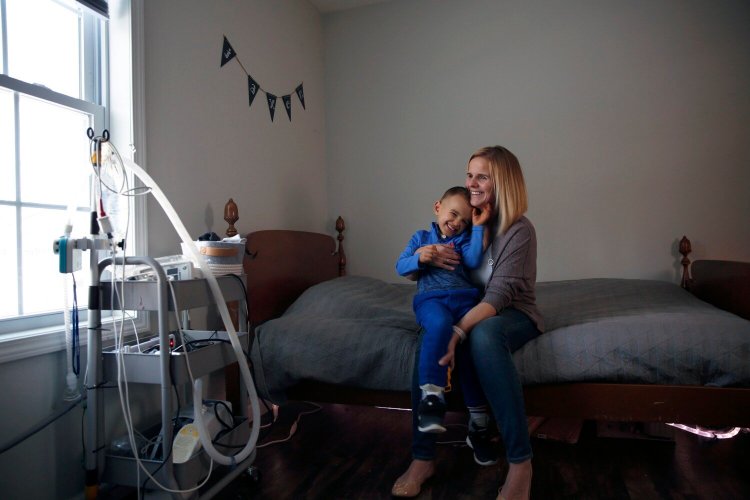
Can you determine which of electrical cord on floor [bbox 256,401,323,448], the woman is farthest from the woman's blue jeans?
electrical cord on floor [bbox 256,401,323,448]

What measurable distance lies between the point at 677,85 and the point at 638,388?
199cm

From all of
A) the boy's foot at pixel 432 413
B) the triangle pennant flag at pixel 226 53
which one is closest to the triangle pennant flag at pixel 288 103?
the triangle pennant flag at pixel 226 53

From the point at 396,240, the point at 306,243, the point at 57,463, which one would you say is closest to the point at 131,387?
the point at 57,463

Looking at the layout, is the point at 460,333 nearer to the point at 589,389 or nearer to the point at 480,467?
the point at 589,389

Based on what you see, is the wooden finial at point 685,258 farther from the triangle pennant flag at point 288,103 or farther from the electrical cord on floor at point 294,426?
the triangle pennant flag at point 288,103

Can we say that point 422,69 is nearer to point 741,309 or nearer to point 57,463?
point 741,309

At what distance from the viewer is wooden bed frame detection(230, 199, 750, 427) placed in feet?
4.79

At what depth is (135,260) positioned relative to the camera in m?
1.27

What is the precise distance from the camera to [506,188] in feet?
5.46

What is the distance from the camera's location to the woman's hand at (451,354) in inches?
57.4

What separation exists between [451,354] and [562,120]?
1.97 metres

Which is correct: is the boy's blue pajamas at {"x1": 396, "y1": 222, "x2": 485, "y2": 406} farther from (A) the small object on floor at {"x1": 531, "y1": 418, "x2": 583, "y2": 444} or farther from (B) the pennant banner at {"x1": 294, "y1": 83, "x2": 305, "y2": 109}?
(B) the pennant banner at {"x1": 294, "y1": 83, "x2": 305, "y2": 109}

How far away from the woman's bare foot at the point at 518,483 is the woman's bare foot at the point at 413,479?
25cm

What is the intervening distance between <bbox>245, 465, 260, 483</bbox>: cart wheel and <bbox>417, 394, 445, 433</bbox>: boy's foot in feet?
1.87
